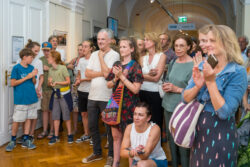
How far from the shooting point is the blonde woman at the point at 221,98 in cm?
166

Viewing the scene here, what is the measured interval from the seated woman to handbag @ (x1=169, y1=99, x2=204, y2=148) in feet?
3.47

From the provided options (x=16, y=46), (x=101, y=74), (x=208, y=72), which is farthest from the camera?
(x=16, y=46)

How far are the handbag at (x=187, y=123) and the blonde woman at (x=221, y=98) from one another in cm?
5

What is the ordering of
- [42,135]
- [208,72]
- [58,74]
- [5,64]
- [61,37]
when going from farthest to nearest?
[61,37] → [42,135] → [58,74] → [5,64] → [208,72]

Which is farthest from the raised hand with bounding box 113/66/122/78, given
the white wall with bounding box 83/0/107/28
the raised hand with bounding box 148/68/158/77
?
the white wall with bounding box 83/0/107/28

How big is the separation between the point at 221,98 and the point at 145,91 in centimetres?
213

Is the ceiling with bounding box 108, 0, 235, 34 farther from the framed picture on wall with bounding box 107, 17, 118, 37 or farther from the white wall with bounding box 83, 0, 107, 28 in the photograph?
the white wall with bounding box 83, 0, 107, 28

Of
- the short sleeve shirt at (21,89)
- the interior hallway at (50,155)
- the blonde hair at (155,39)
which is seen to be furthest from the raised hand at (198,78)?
the short sleeve shirt at (21,89)

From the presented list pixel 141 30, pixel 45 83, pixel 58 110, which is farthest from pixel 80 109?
pixel 141 30

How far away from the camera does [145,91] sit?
375cm

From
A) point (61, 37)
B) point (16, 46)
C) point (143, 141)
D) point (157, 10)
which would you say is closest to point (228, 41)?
point (143, 141)

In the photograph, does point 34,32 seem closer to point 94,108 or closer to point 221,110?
point 94,108

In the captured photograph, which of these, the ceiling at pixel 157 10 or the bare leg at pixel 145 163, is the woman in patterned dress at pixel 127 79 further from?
the ceiling at pixel 157 10

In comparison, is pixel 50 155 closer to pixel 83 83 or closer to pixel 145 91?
pixel 83 83
